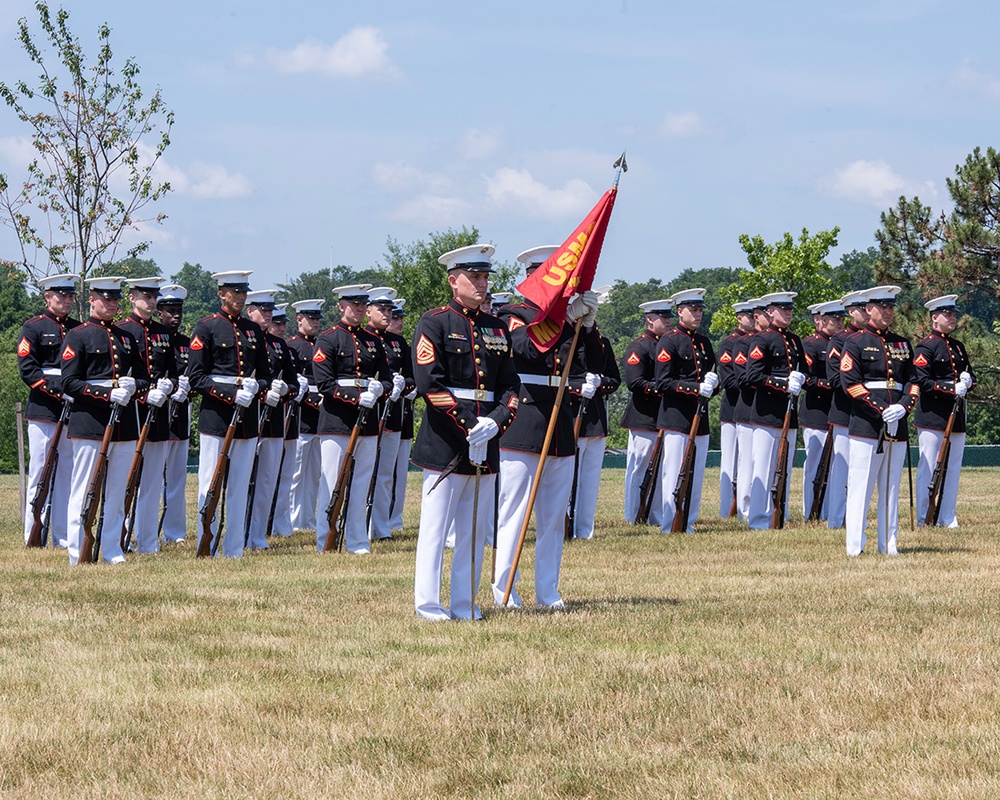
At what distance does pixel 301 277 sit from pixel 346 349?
103 meters

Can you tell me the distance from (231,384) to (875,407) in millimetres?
5434

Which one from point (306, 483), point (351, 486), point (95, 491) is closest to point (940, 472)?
point (351, 486)

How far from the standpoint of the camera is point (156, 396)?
11789 mm

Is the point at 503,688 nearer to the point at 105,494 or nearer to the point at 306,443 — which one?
the point at 105,494

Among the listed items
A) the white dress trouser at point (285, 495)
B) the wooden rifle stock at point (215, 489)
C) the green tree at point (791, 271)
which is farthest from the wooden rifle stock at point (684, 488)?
the green tree at point (791, 271)

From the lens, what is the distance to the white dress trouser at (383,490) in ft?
47.3

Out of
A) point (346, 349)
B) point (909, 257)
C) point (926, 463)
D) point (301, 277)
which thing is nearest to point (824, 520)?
point (926, 463)

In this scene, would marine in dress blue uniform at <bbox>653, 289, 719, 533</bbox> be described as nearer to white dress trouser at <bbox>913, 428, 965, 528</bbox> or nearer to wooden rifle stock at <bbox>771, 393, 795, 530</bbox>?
wooden rifle stock at <bbox>771, 393, 795, 530</bbox>

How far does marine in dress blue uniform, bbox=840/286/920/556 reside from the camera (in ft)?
39.5

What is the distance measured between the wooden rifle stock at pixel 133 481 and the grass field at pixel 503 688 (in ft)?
4.15

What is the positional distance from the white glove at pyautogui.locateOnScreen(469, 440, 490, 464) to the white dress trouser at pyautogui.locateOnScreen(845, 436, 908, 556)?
4.85 m

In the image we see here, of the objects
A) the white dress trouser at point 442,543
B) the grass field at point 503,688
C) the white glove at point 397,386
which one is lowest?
the grass field at point 503,688

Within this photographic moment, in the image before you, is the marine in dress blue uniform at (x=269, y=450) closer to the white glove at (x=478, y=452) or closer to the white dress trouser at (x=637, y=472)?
the white dress trouser at (x=637, y=472)

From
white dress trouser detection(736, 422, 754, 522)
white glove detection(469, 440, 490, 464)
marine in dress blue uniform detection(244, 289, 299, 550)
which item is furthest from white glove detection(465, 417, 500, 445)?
white dress trouser detection(736, 422, 754, 522)
